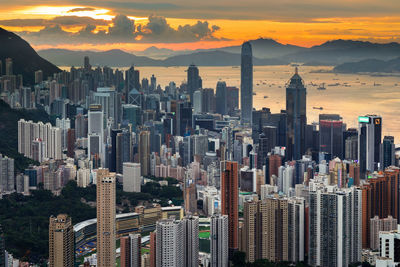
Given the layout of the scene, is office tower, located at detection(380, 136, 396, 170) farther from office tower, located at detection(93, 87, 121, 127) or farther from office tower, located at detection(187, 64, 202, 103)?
office tower, located at detection(93, 87, 121, 127)

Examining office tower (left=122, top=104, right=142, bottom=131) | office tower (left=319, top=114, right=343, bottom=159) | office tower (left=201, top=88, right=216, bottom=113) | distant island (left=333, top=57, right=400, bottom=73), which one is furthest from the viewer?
office tower (left=201, top=88, right=216, bottom=113)

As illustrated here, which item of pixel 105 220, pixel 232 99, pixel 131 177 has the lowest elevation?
pixel 131 177

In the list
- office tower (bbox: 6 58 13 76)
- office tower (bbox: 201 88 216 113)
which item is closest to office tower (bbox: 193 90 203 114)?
office tower (bbox: 201 88 216 113)

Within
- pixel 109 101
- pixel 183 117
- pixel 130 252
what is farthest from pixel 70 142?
pixel 130 252

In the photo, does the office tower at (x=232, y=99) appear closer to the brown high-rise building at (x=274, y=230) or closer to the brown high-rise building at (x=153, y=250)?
the brown high-rise building at (x=274, y=230)

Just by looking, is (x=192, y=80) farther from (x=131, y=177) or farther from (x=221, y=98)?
(x=131, y=177)

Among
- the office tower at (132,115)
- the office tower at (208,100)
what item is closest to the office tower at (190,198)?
the office tower at (132,115)
